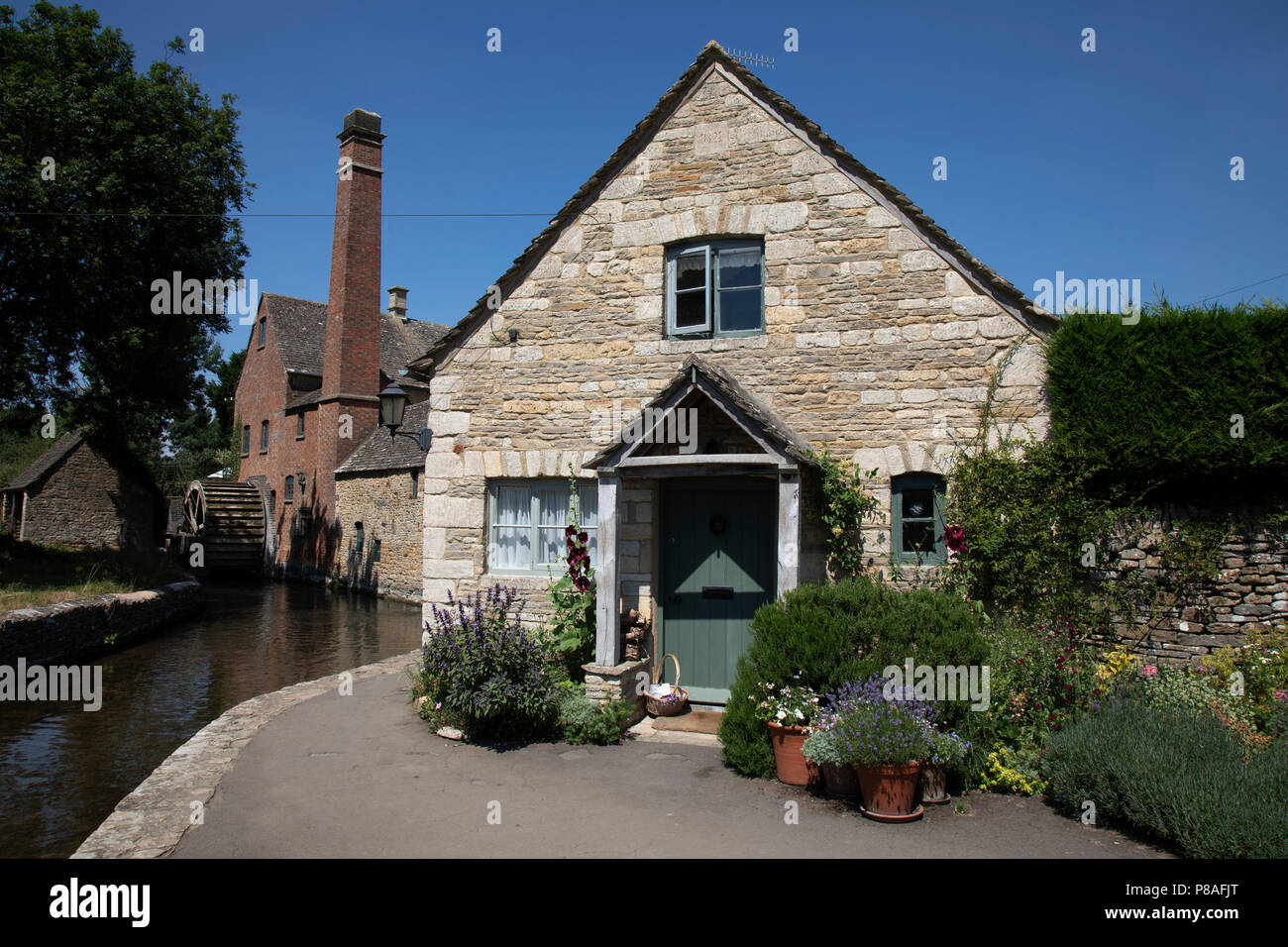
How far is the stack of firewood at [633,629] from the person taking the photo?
853cm

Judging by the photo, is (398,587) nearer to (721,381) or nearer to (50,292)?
(50,292)

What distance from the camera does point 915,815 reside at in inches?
222

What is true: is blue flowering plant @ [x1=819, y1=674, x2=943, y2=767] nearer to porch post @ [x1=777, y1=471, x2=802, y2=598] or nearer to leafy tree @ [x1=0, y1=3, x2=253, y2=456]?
porch post @ [x1=777, y1=471, x2=802, y2=598]

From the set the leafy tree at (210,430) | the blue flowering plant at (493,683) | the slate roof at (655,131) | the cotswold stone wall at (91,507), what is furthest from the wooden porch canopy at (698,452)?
the leafy tree at (210,430)

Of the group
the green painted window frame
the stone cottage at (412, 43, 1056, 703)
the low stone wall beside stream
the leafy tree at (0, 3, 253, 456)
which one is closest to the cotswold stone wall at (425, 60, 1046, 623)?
the stone cottage at (412, 43, 1056, 703)

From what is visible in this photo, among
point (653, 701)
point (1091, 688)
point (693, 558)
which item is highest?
point (693, 558)

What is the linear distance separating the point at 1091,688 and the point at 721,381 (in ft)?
13.7

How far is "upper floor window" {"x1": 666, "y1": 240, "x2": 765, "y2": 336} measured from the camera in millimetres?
8844

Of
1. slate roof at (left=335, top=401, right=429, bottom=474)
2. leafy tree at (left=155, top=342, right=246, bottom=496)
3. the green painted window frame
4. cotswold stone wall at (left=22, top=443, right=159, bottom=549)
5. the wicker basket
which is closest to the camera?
the green painted window frame

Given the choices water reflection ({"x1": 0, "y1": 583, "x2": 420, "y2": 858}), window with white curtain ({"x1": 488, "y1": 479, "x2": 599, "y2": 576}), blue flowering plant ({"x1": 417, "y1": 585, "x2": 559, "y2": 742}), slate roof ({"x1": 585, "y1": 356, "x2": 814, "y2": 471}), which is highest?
slate roof ({"x1": 585, "y1": 356, "x2": 814, "y2": 471})

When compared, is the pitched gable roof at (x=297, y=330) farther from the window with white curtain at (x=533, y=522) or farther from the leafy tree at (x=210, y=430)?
the window with white curtain at (x=533, y=522)

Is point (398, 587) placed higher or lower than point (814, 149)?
lower
